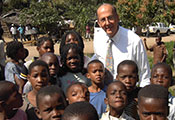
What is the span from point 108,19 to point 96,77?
0.80 metres

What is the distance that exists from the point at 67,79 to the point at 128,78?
31.2 inches

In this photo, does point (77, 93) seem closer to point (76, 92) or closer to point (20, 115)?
point (76, 92)

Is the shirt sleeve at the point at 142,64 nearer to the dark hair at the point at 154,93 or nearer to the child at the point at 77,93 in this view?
the dark hair at the point at 154,93

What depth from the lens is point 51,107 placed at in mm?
2115

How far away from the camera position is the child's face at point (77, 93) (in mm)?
2450

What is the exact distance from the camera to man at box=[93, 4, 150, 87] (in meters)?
3.08

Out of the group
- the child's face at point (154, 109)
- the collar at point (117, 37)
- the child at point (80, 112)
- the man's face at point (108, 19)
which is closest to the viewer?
the child at point (80, 112)

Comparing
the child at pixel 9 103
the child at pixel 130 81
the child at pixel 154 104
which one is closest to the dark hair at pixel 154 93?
the child at pixel 154 104

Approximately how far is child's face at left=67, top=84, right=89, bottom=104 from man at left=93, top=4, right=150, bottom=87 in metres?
0.88

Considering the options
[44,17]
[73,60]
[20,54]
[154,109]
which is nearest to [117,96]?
[154,109]

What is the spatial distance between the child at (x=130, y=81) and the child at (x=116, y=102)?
171mm

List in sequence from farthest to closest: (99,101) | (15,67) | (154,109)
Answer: (15,67) → (99,101) → (154,109)

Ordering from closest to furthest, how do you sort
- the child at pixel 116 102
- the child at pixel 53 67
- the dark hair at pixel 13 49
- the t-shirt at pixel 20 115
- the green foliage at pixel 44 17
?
the t-shirt at pixel 20 115
the child at pixel 116 102
the child at pixel 53 67
the dark hair at pixel 13 49
the green foliage at pixel 44 17

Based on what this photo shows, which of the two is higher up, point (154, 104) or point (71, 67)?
point (71, 67)
